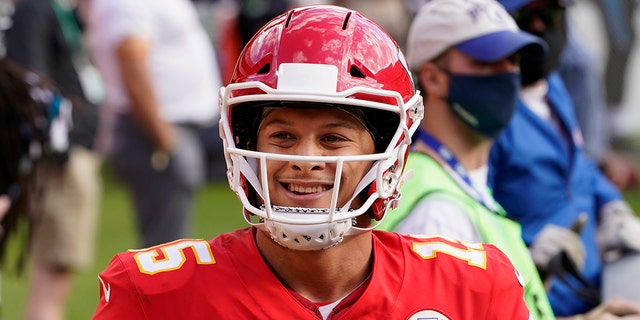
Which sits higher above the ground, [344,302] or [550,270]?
[344,302]

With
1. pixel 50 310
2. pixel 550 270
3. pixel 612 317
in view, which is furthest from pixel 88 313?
pixel 612 317

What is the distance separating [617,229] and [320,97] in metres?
2.23

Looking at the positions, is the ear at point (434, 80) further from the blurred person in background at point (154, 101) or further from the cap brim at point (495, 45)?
the blurred person in background at point (154, 101)

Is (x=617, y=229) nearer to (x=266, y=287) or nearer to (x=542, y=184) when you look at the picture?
(x=542, y=184)

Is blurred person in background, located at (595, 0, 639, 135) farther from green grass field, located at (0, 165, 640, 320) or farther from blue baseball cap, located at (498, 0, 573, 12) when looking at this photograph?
blue baseball cap, located at (498, 0, 573, 12)

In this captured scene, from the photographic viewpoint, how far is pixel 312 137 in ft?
8.98

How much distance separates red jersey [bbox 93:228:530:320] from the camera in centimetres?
277

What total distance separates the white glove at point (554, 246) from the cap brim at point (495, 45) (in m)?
0.70

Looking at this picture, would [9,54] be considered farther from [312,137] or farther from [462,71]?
[312,137]

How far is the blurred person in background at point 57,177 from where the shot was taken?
6535 millimetres

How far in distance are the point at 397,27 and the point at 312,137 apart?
822 centimetres

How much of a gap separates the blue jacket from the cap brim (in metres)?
0.56

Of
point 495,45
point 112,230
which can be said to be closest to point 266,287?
point 495,45

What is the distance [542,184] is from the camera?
4.48 metres
